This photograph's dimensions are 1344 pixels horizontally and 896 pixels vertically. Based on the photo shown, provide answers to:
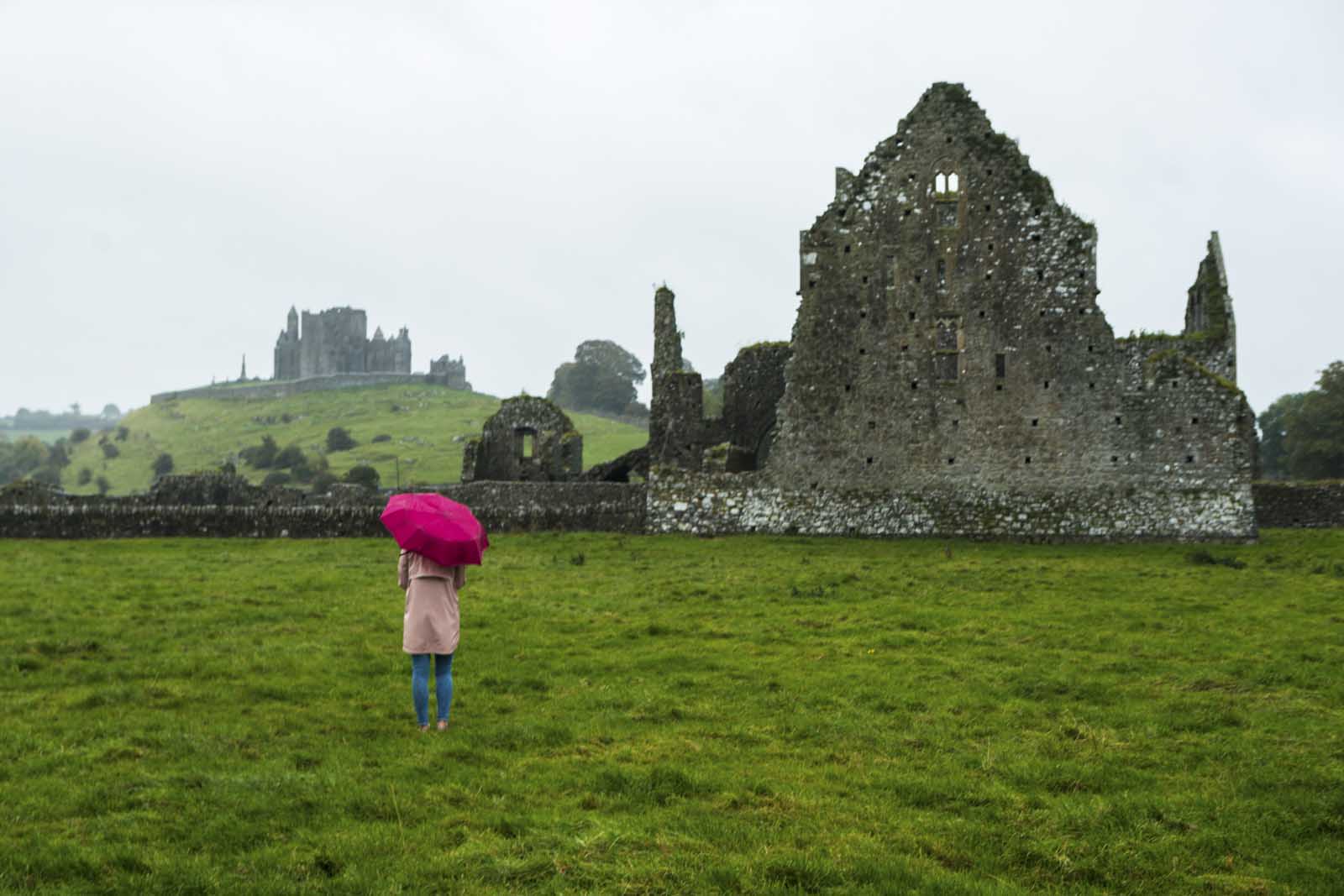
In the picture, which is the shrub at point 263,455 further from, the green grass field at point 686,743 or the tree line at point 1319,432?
the green grass field at point 686,743

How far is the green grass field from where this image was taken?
711cm

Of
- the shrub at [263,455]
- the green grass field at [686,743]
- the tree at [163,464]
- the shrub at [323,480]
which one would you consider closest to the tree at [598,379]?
the shrub at [263,455]

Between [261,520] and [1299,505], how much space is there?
98.9 ft

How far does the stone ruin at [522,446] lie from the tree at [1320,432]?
34507 millimetres

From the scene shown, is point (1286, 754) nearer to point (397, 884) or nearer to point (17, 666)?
point (397, 884)

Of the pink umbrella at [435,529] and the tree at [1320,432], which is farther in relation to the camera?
the tree at [1320,432]

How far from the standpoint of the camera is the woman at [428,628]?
33.6 feet

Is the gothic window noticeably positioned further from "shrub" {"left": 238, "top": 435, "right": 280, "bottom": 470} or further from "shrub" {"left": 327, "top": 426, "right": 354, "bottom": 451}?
"shrub" {"left": 327, "top": 426, "right": 354, "bottom": 451}

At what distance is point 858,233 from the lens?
1193 inches

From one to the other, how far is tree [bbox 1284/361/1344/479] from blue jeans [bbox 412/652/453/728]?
50.1 metres

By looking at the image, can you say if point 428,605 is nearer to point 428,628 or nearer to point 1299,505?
point 428,628

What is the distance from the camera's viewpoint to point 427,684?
10.2 metres

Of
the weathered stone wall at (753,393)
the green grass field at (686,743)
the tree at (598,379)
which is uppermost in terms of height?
the tree at (598,379)

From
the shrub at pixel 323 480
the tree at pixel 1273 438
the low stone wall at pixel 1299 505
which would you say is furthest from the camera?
the shrub at pixel 323 480
